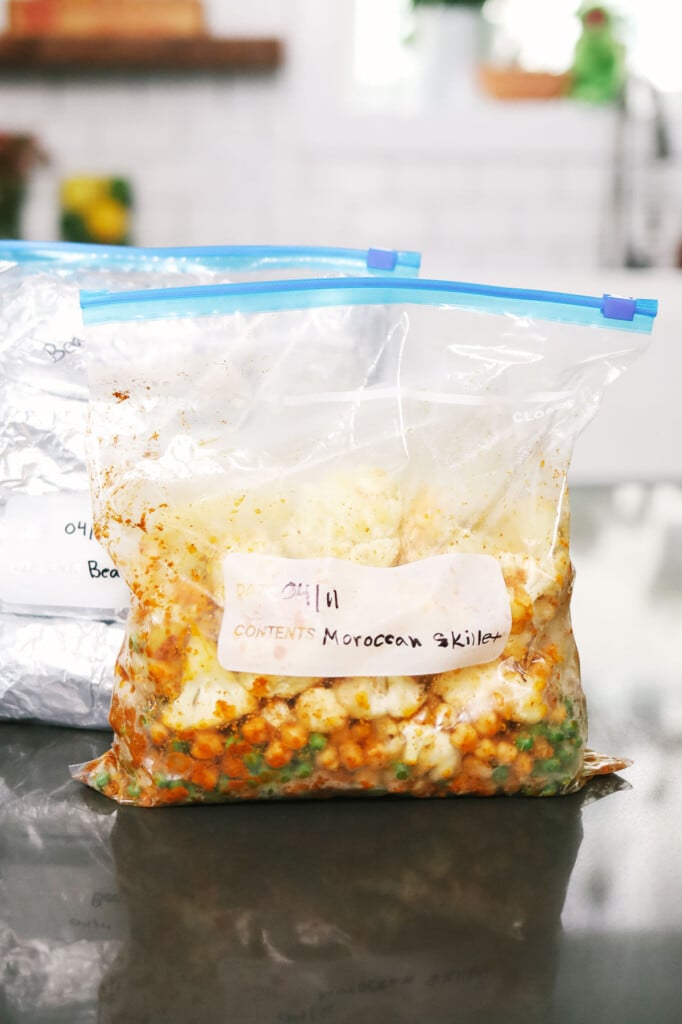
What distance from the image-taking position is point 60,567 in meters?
0.62

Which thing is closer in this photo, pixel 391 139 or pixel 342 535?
pixel 342 535

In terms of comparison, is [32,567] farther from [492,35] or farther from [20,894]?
[492,35]

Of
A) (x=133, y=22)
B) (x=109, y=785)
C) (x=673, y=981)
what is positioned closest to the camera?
(x=673, y=981)

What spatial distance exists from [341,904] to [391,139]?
Result: 110 inches

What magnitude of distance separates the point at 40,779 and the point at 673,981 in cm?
32

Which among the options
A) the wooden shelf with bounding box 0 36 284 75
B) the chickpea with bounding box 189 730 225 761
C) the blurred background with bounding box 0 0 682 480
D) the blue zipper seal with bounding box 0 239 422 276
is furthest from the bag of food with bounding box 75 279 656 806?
the wooden shelf with bounding box 0 36 284 75

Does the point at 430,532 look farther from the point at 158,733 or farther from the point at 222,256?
the point at 222,256

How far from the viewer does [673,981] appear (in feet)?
1.28

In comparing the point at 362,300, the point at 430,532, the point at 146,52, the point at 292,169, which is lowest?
the point at 430,532

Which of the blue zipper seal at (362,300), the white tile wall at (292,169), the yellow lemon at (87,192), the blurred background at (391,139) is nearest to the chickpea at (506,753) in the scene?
the blue zipper seal at (362,300)

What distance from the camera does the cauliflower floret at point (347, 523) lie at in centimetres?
54

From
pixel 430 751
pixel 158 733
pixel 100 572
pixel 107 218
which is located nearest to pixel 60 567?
pixel 100 572

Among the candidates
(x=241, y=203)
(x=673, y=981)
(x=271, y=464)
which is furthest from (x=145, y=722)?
(x=241, y=203)

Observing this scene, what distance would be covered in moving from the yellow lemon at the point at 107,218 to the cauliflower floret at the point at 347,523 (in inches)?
101
